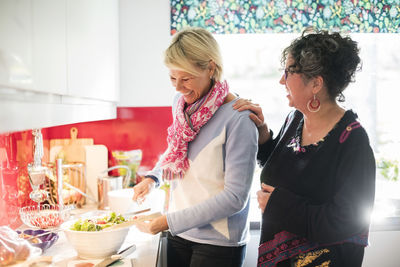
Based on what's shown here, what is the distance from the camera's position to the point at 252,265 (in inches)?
95.0

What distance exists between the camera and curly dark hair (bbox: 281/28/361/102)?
1254mm

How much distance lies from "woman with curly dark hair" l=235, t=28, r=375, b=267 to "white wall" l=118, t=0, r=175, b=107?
4.43 feet

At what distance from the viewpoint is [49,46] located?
107cm

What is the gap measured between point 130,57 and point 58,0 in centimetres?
149

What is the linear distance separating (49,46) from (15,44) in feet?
0.81

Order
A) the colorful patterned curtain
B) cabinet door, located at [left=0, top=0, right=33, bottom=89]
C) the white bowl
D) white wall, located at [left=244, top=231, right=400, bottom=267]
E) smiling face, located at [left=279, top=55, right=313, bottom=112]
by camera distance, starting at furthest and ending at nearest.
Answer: the colorful patterned curtain → white wall, located at [left=244, top=231, right=400, bottom=267] → the white bowl → smiling face, located at [left=279, top=55, right=313, bottom=112] → cabinet door, located at [left=0, top=0, right=33, bottom=89]

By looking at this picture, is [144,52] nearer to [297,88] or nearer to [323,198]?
[297,88]

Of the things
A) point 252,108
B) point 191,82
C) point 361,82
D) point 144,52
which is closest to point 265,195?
point 252,108

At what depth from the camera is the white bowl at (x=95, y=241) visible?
4.59 feet

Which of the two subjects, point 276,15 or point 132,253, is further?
point 276,15

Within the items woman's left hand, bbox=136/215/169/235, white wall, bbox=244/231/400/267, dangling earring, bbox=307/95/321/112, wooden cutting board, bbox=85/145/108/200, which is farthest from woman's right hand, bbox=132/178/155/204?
white wall, bbox=244/231/400/267

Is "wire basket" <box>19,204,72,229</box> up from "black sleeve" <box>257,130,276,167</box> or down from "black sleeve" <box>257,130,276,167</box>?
down

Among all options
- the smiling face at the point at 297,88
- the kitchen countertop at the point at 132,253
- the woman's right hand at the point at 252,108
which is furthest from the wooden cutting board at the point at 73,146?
the smiling face at the point at 297,88

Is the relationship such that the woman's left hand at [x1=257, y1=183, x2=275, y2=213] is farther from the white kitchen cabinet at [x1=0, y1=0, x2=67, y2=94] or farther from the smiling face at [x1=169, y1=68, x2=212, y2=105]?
the white kitchen cabinet at [x1=0, y1=0, x2=67, y2=94]
